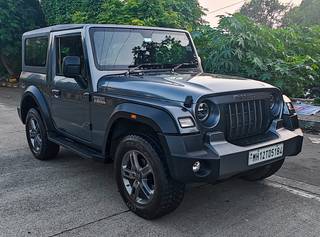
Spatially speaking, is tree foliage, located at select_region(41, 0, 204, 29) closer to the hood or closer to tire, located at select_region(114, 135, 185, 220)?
the hood

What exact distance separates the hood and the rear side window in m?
1.56

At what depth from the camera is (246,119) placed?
3383 millimetres

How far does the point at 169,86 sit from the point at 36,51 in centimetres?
286

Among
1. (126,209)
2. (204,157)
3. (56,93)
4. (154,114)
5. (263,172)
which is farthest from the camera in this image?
(56,93)

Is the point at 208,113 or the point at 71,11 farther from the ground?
the point at 71,11

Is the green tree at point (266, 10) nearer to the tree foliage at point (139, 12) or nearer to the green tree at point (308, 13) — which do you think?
the green tree at point (308, 13)

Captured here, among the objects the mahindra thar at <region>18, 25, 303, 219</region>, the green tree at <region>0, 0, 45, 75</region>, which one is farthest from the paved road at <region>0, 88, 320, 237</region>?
the green tree at <region>0, 0, 45, 75</region>

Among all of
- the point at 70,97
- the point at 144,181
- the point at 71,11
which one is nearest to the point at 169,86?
the point at 144,181

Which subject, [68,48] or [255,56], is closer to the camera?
[68,48]

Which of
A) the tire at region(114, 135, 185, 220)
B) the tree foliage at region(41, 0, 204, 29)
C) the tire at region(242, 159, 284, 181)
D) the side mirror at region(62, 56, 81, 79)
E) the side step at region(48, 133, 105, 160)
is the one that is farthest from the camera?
the tree foliage at region(41, 0, 204, 29)

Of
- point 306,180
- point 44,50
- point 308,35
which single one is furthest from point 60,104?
point 308,35

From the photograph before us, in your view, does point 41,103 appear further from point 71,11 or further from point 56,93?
point 71,11

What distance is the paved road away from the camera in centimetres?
323

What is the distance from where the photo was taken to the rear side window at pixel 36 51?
16.6ft
